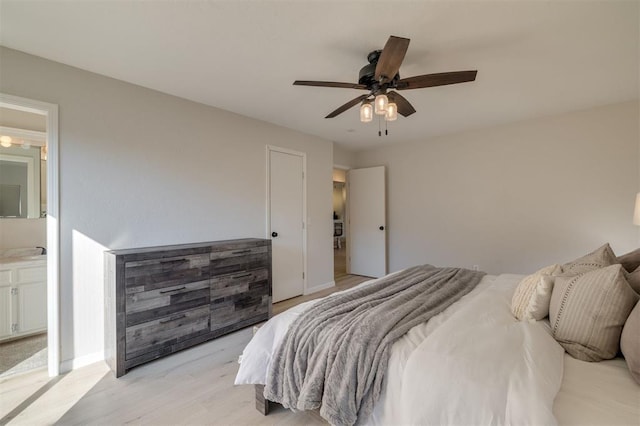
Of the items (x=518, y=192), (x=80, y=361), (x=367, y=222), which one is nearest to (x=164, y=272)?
(x=80, y=361)

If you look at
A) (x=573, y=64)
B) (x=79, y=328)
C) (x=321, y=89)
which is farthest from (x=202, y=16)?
(x=573, y=64)

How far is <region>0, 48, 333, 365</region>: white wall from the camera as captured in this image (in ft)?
7.43

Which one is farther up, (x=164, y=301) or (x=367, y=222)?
(x=367, y=222)

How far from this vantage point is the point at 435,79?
192cm

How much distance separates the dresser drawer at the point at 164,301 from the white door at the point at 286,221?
1.27 meters

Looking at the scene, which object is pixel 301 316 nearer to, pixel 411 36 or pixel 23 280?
pixel 411 36

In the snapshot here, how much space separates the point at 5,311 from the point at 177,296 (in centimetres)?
175

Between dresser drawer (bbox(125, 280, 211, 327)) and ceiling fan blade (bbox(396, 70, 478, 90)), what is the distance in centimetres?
244

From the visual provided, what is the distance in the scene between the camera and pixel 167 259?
2.43 metres

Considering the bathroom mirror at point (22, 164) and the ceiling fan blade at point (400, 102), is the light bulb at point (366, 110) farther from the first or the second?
the bathroom mirror at point (22, 164)

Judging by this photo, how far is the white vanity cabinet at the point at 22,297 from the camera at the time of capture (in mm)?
2637

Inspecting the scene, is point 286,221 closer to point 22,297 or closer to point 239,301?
point 239,301

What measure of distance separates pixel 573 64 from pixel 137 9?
329 centimetres

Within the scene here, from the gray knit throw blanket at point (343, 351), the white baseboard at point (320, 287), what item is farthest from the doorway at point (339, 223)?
the gray knit throw blanket at point (343, 351)
